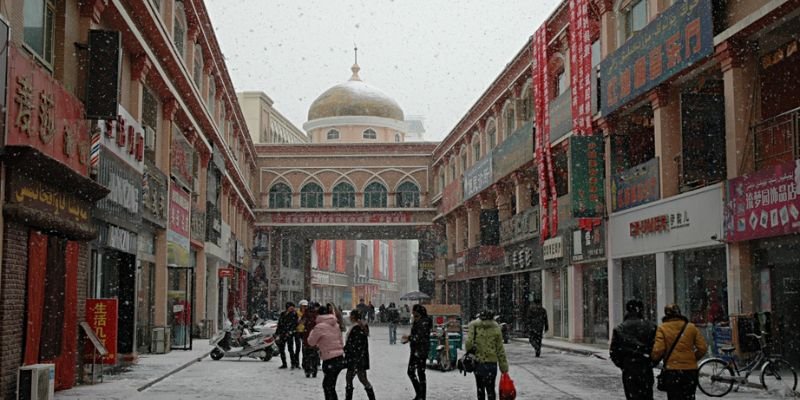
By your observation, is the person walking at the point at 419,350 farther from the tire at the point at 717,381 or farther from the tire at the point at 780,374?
the tire at the point at 780,374

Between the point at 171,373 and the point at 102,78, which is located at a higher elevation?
the point at 102,78

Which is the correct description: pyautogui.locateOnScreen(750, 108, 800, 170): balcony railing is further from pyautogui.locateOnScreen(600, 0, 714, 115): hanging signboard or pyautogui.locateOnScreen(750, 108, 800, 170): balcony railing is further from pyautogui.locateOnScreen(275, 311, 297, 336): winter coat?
pyautogui.locateOnScreen(275, 311, 297, 336): winter coat

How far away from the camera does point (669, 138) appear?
23.5 metres

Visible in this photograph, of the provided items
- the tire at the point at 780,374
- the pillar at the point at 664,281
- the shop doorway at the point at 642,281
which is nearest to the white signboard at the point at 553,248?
the shop doorway at the point at 642,281

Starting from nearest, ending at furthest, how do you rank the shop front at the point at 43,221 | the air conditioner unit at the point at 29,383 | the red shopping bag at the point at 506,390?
the red shopping bag at the point at 506,390 → the shop front at the point at 43,221 → the air conditioner unit at the point at 29,383

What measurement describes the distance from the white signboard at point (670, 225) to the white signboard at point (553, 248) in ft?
13.0

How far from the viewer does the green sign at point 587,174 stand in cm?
2725

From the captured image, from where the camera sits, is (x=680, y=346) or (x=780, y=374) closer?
(x=680, y=346)

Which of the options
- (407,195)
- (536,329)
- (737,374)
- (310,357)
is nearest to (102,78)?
(310,357)

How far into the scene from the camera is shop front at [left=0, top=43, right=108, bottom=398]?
11.9m

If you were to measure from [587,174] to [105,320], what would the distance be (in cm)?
1491

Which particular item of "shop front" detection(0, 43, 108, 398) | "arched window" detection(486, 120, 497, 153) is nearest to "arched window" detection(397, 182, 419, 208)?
"arched window" detection(486, 120, 497, 153)

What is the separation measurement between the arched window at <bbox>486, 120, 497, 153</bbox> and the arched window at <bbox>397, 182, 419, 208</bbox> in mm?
15100

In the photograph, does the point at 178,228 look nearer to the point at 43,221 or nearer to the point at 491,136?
the point at 43,221
